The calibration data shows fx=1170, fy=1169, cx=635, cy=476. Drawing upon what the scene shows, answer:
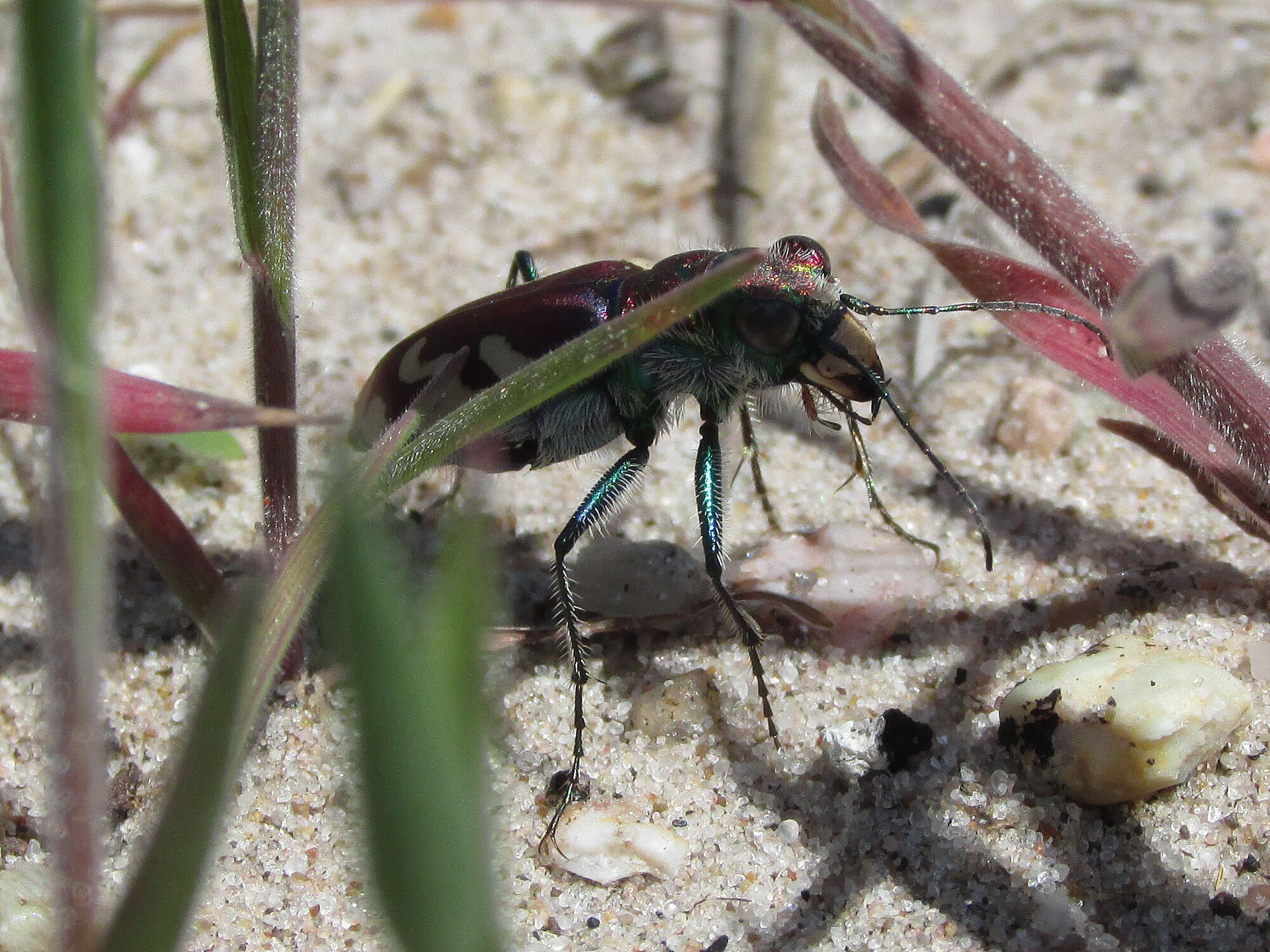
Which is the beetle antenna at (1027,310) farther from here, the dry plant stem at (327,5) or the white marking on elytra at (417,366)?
the dry plant stem at (327,5)

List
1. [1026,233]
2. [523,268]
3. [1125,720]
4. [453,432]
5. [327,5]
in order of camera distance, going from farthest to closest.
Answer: [327,5] → [523,268] → [1026,233] → [1125,720] → [453,432]

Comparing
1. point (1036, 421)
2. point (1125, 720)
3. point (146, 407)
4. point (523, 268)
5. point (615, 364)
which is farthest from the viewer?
point (523, 268)

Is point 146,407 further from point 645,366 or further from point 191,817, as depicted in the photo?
point 645,366

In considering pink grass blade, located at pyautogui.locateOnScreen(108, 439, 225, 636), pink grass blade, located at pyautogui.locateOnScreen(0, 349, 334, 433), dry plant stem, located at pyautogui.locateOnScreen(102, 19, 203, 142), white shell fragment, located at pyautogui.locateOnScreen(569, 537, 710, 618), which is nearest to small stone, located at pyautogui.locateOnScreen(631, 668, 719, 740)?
white shell fragment, located at pyautogui.locateOnScreen(569, 537, 710, 618)

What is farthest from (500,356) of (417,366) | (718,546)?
(718,546)

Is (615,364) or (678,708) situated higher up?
(615,364)

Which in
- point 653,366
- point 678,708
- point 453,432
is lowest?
point 678,708

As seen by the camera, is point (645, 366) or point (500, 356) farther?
point (645, 366)

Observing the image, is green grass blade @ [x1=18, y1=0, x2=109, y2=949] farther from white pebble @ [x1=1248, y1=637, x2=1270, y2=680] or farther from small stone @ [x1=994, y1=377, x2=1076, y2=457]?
small stone @ [x1=994, y1=377, x2=1076, y2=457]
